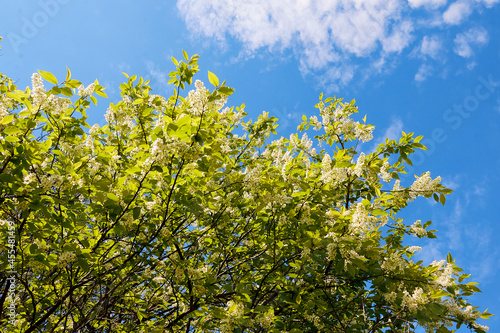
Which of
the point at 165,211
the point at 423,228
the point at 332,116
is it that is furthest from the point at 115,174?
the point at 423,228

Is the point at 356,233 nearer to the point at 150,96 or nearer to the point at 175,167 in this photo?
the point at 175,167

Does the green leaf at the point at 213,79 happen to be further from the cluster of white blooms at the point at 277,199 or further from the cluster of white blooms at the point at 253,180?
the cluster of white blooms at the point at 277,199

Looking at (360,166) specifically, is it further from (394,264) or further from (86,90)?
(86,90)

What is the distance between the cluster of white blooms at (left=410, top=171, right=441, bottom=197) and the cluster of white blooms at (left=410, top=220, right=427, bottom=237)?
647mm

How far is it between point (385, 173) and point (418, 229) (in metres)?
1.03

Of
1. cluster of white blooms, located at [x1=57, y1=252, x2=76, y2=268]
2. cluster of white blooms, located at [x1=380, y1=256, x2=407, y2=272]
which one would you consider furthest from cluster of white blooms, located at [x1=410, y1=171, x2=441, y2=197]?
cluster of white blooms, located at [x1=57, y1=252, x2=76, y2=268]

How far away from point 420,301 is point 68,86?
4448 millimetres

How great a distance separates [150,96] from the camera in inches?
241

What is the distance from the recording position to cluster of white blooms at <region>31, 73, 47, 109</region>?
3585mm

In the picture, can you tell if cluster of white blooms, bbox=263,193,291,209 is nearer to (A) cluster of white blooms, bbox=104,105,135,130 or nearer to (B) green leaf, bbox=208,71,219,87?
(B) green leaf, bbox=208,71,219,87

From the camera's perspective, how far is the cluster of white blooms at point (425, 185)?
4553mm

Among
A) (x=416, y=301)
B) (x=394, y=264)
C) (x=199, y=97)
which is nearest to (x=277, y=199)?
(x=394, y=264)

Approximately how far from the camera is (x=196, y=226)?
6223mm

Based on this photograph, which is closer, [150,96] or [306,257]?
[306,257]
